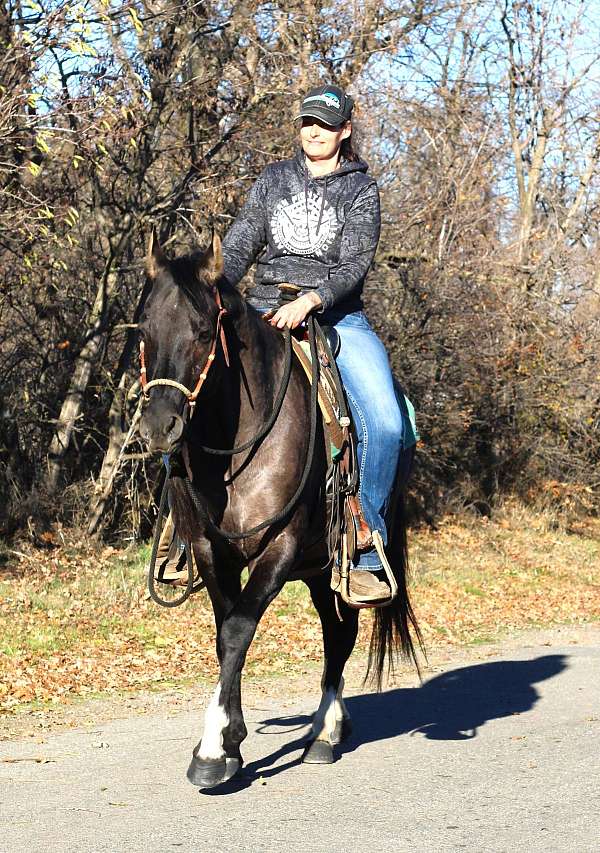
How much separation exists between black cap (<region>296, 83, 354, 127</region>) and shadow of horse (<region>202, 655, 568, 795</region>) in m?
3.24

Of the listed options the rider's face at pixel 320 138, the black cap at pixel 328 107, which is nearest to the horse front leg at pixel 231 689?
the rider's face at pixel 320 138

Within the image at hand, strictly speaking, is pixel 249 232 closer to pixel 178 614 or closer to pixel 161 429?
pixel 161 429

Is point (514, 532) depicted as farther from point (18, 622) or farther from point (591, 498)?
point (18, 622)

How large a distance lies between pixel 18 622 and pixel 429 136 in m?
10.0

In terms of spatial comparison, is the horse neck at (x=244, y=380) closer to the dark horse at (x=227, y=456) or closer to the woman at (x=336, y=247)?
the dark horse at (x=227, y=456)

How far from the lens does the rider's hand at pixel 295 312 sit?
5.68 meters

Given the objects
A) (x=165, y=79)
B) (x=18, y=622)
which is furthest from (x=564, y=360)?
(x=18, y=622)

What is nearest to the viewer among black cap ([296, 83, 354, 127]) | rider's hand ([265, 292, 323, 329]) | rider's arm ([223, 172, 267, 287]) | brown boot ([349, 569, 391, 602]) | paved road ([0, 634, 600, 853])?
paved road ([0, 634, 600, 853])

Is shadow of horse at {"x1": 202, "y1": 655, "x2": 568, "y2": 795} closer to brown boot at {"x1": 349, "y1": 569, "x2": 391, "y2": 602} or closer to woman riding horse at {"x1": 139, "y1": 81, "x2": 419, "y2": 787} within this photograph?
woman riding horse at {"x1": 139, "y1": 81, "x2": 419, "y2": 787}

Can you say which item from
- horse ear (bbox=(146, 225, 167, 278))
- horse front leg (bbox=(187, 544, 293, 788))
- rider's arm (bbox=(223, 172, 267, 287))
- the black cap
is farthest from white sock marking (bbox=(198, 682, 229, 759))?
the black cap

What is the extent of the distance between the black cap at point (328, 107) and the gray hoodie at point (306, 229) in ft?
0.83

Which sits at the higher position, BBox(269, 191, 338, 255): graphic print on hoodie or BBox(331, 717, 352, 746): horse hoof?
BBox(269, 191, 338, 255): graphic print on hoodie

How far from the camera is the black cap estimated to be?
607 cm

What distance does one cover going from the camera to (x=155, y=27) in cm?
1259
